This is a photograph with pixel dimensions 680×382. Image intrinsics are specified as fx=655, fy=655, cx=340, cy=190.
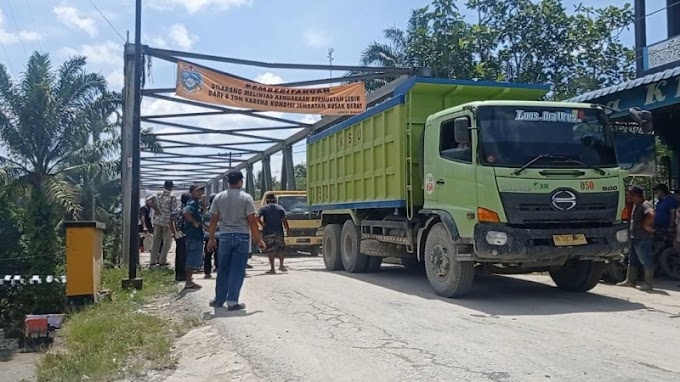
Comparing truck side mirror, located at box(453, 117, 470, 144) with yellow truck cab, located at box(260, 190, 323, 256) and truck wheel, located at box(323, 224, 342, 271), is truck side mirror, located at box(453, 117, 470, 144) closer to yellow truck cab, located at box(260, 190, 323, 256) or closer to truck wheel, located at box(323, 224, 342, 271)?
truck wheel, located at box(323, 224, 342, 271)

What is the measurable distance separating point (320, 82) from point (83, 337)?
10.1 metres

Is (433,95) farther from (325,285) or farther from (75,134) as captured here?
(75,134)

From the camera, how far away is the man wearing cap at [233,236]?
26.9ft

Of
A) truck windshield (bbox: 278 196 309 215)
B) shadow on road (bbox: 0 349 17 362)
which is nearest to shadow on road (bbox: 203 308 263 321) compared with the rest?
shadow on road (bbox: 0 349 17 362)

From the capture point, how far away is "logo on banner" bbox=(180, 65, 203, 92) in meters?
14.6

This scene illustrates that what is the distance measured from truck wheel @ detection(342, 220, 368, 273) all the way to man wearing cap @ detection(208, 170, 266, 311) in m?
4.09

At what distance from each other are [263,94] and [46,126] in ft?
35.8

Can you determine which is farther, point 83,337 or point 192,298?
point 192,298

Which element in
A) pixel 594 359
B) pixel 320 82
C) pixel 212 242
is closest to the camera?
pixel 594 359

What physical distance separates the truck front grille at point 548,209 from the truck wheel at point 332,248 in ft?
19.1

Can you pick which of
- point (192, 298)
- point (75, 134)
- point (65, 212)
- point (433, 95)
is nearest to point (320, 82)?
point (433, 95)

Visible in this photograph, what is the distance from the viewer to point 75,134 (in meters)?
23.6

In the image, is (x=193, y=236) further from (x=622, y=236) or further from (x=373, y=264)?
(x=622, y=236)

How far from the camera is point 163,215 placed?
13812mm
